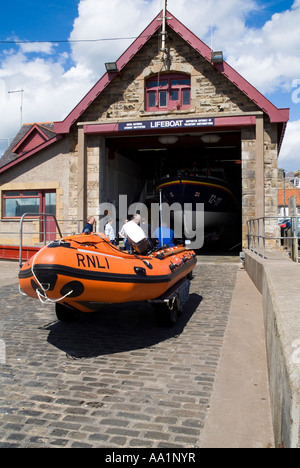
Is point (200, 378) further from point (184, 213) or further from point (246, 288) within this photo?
point (184, 213)

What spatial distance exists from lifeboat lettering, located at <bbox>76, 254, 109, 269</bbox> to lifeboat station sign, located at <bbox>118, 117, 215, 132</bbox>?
10.4m

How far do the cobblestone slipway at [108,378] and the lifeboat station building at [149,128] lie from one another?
7895mm

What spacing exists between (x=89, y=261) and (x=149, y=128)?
35.1ft

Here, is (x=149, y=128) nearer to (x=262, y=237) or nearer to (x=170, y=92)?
(x=170, y=92)

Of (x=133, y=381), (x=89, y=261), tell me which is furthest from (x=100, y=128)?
(x=133, y=381)

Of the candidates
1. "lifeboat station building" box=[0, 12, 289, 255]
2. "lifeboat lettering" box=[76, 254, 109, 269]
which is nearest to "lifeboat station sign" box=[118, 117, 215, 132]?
"lifeboat station building" box=[0, 12, 289, 255]

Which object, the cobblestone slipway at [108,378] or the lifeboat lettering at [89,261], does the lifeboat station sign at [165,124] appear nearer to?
the cobblestone slipway at [108,378]

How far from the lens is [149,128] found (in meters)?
14.6

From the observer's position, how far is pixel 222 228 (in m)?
19.2

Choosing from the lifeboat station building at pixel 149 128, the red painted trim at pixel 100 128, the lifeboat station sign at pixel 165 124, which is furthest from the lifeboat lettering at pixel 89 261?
the red painted trim at pixel 100 128

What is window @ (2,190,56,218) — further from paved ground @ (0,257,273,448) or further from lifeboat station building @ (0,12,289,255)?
paved ground @ (0,257,273,448)

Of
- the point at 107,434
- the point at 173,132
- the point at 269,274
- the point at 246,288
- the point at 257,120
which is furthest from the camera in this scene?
the point at 173,132

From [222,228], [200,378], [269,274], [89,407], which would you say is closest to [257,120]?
[222,228]

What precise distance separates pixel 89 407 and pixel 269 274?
3733mm
